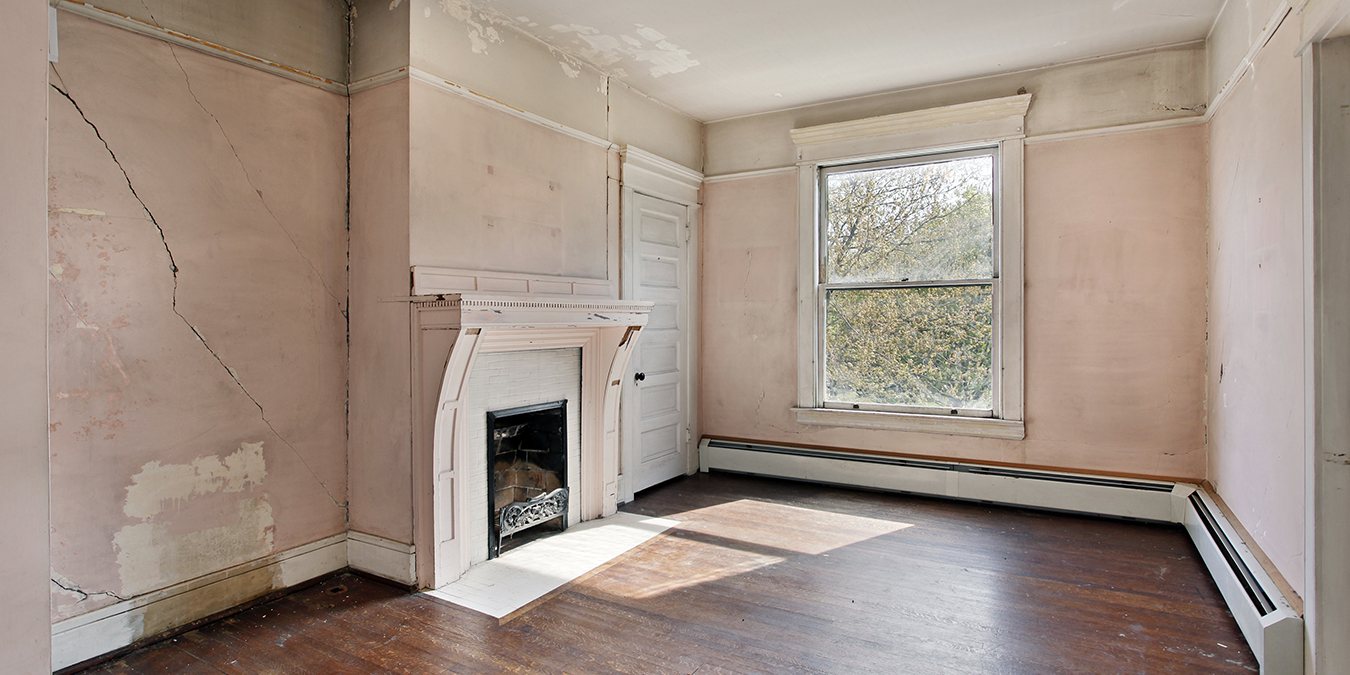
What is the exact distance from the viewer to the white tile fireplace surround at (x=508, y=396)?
3100 millimetres

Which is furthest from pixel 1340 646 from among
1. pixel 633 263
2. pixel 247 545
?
pixel 247 545

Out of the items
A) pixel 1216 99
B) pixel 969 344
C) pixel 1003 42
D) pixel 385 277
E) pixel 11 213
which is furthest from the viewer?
pixel 969 344

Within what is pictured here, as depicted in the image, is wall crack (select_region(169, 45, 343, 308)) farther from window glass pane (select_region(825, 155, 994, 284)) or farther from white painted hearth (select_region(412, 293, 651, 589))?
window glass pane (select_region(825, 155, 994, 284))

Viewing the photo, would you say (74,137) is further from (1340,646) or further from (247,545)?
(1340,646)

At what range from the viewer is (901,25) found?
11.1 feet

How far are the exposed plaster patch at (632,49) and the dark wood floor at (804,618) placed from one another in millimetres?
2720

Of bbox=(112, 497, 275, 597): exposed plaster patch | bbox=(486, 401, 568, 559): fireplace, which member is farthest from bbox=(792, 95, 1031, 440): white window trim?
bbox=(112, 497, 275, 597): exposed plaster patch

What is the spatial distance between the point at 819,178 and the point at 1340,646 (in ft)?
11.7

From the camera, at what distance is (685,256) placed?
488 centimetres

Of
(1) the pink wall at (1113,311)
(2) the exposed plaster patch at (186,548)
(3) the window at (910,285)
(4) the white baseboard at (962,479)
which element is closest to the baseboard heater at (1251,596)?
(4) the white baseboard at (962,479)

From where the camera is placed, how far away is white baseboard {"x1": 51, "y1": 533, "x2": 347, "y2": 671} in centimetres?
222

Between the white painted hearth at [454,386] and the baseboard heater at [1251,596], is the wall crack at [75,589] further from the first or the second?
the baseboard heater at [1251,596]

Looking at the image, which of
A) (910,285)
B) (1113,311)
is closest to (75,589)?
(910,285)

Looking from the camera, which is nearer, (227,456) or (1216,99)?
(227,456)
